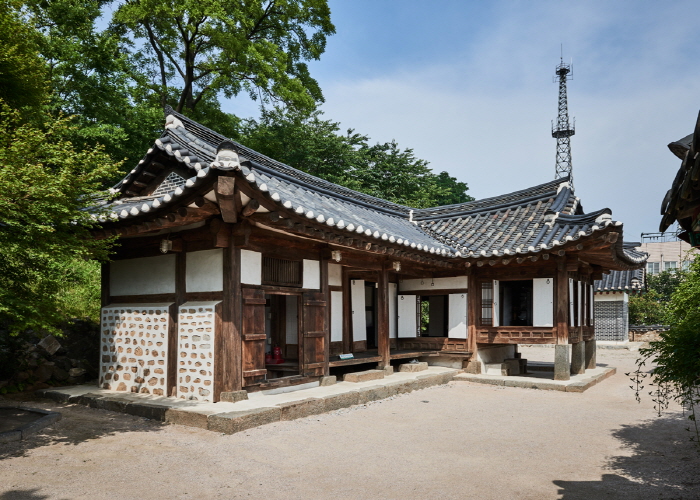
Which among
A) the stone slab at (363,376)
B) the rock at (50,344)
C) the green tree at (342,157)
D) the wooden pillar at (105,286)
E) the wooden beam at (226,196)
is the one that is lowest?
the stone slab at (363,376)

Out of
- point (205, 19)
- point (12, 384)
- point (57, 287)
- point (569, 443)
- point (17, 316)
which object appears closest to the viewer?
point (17, 316)

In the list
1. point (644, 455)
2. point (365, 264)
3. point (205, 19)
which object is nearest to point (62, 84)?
point (205, 19)

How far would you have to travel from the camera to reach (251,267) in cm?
856

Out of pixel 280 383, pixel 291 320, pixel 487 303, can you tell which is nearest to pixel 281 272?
pixel 280 383

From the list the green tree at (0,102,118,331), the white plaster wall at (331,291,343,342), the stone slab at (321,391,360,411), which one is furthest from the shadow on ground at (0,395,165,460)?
the white plaster wall at (331,291,343,342)

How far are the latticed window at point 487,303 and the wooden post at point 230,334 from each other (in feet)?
24.2

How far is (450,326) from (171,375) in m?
7.71

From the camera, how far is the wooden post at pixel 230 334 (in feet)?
26.4

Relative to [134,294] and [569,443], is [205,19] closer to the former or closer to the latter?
[134,294]

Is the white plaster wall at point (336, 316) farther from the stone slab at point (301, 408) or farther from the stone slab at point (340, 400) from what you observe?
the stone slab at point (301, 408)

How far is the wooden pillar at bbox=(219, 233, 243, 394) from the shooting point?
8.04 metres

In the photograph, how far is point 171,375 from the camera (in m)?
8.68

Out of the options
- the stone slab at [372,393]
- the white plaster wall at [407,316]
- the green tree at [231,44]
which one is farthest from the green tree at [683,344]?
the green tree at [231,44]

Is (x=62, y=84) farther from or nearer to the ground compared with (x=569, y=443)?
farther from the ground
